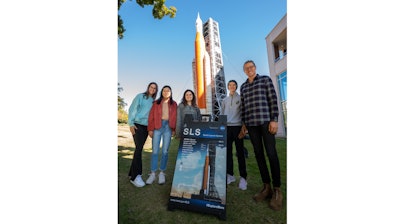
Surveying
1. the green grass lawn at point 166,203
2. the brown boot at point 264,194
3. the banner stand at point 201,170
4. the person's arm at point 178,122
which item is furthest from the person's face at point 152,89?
the brown boot at point 264,194

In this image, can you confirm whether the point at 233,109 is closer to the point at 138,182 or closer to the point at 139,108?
the point at 139,108

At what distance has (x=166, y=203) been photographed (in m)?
1.50

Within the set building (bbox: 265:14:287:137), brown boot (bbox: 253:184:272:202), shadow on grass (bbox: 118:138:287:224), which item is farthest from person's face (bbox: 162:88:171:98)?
brown boot (bbox: 253:184:272:202)

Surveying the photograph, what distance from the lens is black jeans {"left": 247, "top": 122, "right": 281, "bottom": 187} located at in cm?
143

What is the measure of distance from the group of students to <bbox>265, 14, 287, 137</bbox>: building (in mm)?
245

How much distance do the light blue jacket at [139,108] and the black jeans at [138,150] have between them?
76 millimetres

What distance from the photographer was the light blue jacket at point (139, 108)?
1.71 m

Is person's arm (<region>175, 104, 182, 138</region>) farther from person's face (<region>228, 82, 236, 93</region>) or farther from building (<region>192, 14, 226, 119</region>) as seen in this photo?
person's face (<region>228, 82, 236, 93</region>)

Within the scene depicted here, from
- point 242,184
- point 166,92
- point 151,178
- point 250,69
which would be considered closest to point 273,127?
point 250,69
